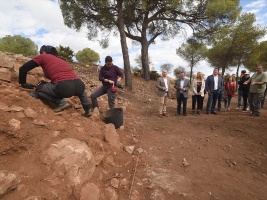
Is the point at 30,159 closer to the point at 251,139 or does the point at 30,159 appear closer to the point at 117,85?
the point at 117,85

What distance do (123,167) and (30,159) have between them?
1313 mm

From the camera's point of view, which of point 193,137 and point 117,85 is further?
point 117,85

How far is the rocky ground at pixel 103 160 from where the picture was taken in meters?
2.16

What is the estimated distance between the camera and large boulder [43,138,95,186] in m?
2.24

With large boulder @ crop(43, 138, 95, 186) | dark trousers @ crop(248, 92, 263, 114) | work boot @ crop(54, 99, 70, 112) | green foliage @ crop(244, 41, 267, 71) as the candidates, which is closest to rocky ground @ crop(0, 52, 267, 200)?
large boulder @ crop(43, 138, 95, 186)

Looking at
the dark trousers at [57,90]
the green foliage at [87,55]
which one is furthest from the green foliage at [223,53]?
the green foliage at [87,55]

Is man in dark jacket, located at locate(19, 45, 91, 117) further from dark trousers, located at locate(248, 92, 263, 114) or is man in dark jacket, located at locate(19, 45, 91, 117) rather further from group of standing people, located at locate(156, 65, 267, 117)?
dark trousers, located at locate(248, 92, 263, 114)

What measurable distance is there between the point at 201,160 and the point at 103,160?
1.71 m

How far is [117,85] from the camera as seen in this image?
4.67m

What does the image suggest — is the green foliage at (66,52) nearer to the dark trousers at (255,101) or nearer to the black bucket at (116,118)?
the black bucket at (116,118)

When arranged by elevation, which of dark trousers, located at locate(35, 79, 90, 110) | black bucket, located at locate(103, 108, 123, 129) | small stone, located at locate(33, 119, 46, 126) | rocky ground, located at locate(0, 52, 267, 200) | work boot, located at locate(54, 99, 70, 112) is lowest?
rocky ground, located at locate(0, 52, 267, 200)

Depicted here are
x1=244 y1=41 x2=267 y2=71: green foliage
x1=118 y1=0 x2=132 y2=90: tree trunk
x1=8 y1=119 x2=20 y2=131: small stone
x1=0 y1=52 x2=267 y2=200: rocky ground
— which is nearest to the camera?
x1=0 y1=52 x2=267 y2=200: rocky ground

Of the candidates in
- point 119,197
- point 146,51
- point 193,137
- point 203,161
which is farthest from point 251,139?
point 146,51

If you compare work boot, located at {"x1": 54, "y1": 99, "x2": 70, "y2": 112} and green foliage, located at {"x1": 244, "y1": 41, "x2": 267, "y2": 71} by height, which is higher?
green foliage, located at {"x1": 244, "y1": 41, "x2": 267, "y2": 71}
